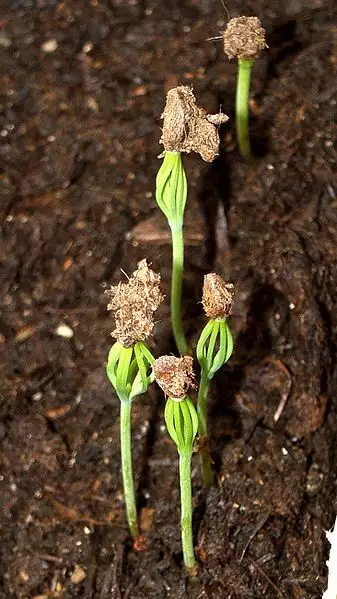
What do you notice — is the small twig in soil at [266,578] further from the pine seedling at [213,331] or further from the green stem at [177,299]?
the green stem at [177,299]

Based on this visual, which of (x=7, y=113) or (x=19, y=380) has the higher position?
(x=7, y=113)

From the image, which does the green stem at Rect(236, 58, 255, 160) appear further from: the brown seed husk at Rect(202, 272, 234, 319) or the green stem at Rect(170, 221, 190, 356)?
the brown seed husk at Rect(202, 272, 234, 319)

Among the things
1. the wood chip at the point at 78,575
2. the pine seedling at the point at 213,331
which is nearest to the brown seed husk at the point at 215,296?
the pine seedling at the point at 213,331

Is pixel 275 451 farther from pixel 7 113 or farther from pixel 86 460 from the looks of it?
pixel 7 113

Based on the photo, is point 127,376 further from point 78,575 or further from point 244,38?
point 244,38

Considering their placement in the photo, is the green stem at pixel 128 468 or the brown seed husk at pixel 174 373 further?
the green stem at pixel 128 468

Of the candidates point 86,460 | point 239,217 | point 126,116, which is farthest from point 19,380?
point 126,116

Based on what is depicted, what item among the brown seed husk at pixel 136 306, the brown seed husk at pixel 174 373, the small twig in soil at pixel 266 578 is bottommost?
the small twig in soil at pixel 266 578
